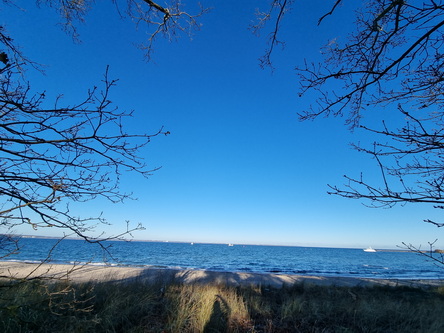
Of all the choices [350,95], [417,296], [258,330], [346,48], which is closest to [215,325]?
[258,330]

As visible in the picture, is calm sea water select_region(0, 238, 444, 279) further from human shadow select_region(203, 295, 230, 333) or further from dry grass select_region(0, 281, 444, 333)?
human shadow select_region(203, 295, 230, 333)

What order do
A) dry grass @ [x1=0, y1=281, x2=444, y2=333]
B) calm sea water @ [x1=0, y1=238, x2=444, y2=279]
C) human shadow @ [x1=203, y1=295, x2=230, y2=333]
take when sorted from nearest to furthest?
1. dry grass @ [x1=0, y1=281, x2=444, y2=333]
2. human shadow @ [x1=203, y1=295, x2=230, y2=333]
3. calm sea water @ [x1=0, y1=238, x2=444, y2=279]

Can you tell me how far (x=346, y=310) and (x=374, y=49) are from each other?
5891 mm

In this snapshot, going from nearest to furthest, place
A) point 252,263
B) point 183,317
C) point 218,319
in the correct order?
point 183,317 → point 218,319 → point 252,263

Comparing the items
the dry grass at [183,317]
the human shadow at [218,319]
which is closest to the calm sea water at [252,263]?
the dry grass at [183,317]

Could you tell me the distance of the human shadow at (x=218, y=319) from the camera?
4488mm

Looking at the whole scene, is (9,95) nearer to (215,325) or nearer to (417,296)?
(215,325)

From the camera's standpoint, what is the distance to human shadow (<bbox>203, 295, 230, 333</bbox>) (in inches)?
177

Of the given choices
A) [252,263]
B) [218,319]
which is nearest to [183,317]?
[218,319]

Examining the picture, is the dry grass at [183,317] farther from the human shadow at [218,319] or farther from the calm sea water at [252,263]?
the calm sea water at [252,263]

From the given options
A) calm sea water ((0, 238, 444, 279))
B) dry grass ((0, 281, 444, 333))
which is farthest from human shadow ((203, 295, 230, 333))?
calm sea water ((0, 238, 444, 279))

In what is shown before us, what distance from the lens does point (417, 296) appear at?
12.5m

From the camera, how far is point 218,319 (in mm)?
4824

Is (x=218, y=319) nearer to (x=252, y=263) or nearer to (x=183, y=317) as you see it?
(x=183, y=317)
